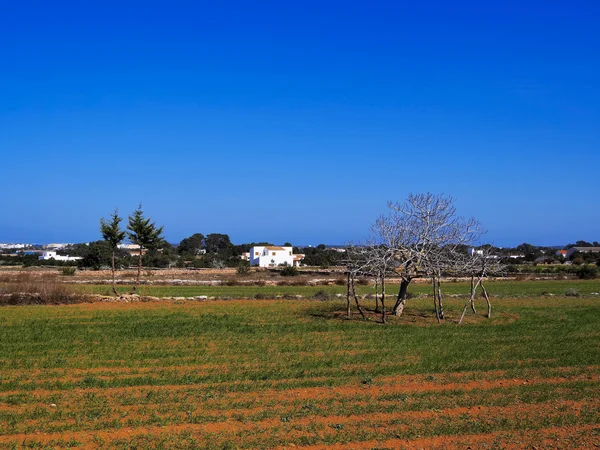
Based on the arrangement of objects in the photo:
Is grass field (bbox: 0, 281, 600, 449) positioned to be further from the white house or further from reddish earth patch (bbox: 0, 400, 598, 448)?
the white house

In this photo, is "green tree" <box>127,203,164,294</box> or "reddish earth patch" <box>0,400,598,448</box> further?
"green tree" <box>127,203,164,294</box>

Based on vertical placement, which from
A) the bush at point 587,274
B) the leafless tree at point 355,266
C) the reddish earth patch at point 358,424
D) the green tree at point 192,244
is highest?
the green tree at point 192,244

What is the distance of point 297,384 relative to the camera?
42.9 ft

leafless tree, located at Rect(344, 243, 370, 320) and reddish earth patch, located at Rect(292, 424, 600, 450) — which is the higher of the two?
leafless tree, located at Rect(344, 243, 370, 320)

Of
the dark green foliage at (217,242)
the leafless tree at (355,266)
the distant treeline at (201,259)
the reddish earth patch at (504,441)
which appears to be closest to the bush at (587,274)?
the distant treeline at (201,259)

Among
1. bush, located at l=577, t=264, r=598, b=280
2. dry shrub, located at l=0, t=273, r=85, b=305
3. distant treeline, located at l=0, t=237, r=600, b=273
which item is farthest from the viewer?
distant treeline, located at l=0, t=237, r=600, b=273

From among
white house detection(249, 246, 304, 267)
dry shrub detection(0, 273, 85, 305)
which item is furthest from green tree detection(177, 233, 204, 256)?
dry shrub detection(0, 273, 85, 305)

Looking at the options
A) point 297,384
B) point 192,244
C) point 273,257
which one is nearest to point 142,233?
point 297,384

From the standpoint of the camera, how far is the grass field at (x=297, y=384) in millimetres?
9766

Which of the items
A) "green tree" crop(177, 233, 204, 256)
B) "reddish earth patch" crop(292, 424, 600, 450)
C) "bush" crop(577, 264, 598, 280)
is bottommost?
"reddish earth patch" crop(292, 424, 600, 450)

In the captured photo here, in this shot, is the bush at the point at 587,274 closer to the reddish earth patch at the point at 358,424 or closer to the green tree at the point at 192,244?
the reddish earth patch at the point at 358,424

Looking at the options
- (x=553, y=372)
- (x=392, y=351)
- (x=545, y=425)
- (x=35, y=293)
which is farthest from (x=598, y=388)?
(x=35, y=293)

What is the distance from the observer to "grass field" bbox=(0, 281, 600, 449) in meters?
9.77

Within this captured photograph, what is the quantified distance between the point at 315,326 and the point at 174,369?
29.0ft
